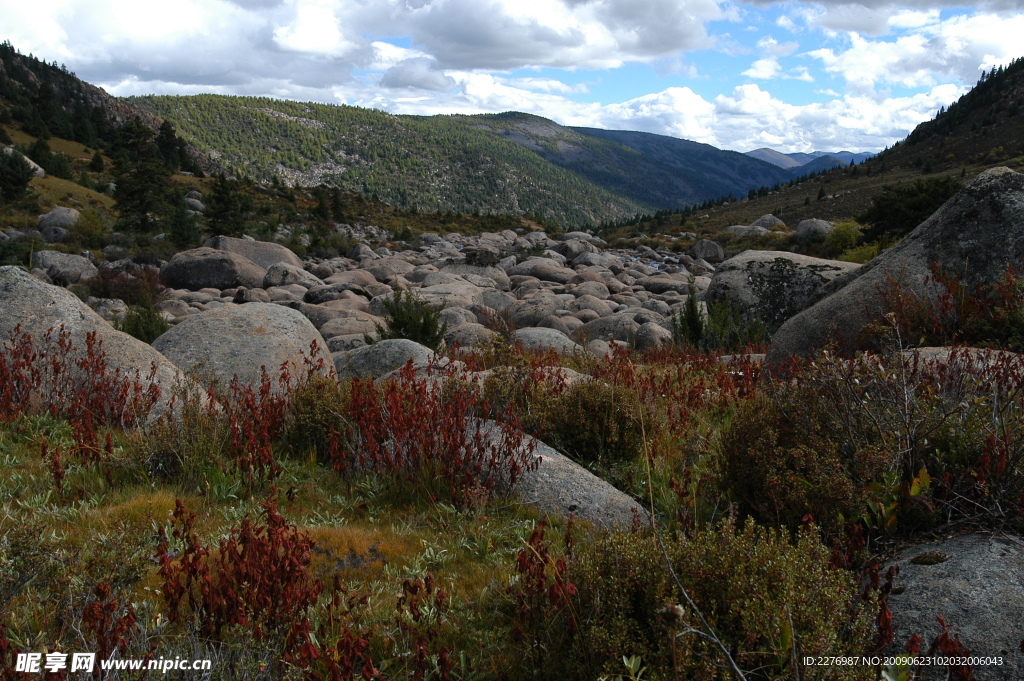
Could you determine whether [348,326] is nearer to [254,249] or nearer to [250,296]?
[250,296]

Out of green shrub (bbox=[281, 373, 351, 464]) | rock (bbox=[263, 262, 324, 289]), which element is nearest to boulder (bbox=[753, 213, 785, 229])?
rock (bbox=[263, 262, 324, 289])

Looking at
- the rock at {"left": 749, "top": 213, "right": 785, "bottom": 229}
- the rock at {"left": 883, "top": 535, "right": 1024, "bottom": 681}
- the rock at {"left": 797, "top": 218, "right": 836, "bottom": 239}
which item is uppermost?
the rock at {"left": 749, "top": 213, "right": 785, "bottom": 229}

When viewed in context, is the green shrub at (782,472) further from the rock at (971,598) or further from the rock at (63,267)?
the rock at (63,267)

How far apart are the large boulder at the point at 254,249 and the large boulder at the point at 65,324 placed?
18666 mm

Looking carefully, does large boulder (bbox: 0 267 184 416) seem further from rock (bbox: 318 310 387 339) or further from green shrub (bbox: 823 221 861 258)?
green shrub (bbox: 823 221 861 258)

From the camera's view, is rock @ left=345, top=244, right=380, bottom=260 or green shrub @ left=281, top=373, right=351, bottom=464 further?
rock @ left=345, top=244, right=380, bottom=260

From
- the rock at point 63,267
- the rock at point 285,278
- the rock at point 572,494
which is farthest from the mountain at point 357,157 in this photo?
the rock at point 572,494

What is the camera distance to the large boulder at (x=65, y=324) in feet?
18.6

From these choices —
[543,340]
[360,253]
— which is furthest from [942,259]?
Answer: [360,253]

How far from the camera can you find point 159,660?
2145 millimetres

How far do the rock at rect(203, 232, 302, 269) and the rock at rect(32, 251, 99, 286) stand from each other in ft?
16.2

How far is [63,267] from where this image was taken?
1920 centimetres

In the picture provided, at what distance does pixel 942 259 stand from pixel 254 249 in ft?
77.9

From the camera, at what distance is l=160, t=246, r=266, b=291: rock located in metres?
20.8
